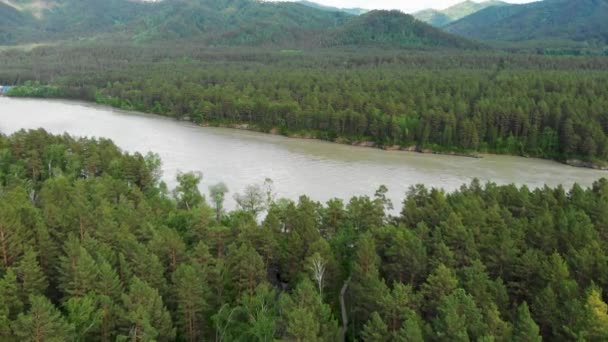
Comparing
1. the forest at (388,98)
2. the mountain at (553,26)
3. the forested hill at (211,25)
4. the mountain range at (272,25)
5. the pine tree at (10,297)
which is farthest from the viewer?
the mountain at (553,26)

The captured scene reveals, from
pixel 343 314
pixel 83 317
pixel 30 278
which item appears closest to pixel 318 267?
pixel 343 314

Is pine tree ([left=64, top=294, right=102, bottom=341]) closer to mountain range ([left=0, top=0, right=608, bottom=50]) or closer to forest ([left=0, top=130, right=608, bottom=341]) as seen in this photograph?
forest ([left=0, top=130, right=608, bottom=341])

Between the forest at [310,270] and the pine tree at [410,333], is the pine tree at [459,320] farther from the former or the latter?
the pine tree at [410,333]

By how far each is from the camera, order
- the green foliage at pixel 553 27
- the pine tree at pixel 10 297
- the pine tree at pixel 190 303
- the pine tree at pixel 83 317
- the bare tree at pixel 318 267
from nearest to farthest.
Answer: the pine tree at pixel 83 317 → the pine tree at pixel 10 297 → the pine tree at pixel 190 303 → the bare tree at pixel 318 267 → the green foliage at pixel 553 27

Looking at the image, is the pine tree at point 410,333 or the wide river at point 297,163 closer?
the pine tree at point 410,333

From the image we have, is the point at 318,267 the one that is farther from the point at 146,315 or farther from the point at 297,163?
the point at 297,163

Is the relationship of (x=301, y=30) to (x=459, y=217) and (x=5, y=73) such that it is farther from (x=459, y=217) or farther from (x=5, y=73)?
(x=459, y=217)

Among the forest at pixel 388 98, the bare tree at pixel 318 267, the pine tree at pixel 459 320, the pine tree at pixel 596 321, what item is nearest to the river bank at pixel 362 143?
the forest at pixel 388 98
